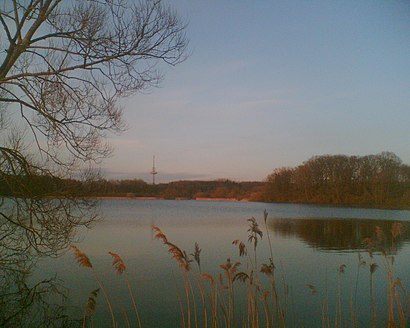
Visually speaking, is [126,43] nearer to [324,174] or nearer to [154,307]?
[154,307]

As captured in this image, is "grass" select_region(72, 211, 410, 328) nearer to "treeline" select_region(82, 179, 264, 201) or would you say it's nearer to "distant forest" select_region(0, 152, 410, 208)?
"distant forest" select_region(0, 152, 410, 208)

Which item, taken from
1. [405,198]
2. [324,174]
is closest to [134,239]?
[405,198]

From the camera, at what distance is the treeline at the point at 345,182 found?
41.7 metres

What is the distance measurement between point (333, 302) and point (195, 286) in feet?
9.40

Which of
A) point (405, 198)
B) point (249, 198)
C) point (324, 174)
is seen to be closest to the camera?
point (405, 198)

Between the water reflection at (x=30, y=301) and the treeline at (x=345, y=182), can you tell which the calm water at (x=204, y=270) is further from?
the treeline at (x=345, y=182)

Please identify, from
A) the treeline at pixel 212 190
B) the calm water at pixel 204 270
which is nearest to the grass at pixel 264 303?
the calm water at pixel 204 270

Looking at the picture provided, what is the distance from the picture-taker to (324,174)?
57.2 metres

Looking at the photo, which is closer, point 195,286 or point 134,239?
point 195,286

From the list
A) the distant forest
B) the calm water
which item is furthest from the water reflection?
the distant forest

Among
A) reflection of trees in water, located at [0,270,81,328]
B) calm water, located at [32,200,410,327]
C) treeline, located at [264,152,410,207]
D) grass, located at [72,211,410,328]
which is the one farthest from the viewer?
treeline, located at [264,152,410,207]

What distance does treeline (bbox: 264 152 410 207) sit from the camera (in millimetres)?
41688

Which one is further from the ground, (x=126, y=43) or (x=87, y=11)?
(x=87, y=11)

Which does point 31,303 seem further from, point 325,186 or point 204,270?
point 325,186
